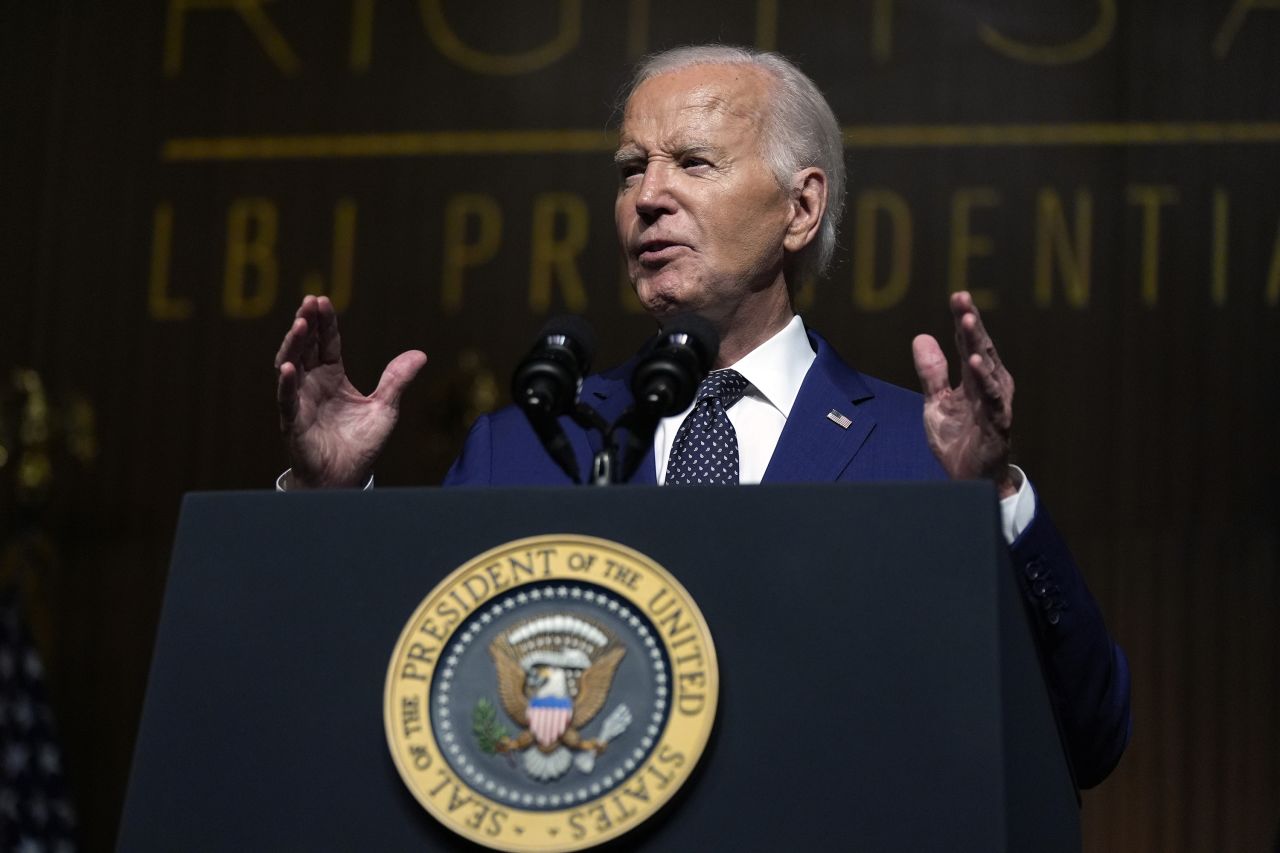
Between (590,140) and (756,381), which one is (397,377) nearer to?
(756,381)

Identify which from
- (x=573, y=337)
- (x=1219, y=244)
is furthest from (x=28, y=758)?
(x=573, y=337)

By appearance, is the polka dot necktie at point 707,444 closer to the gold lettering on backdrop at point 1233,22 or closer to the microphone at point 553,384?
the microphone at point 553,384

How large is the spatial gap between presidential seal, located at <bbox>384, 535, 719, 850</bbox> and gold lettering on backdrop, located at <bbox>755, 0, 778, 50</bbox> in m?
5.05

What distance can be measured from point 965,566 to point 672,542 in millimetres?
226

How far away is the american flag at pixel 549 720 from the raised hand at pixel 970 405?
513mm

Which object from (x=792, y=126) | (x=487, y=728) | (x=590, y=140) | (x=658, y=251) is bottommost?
(x=487, y=728)

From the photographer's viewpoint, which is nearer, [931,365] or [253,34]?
[931,365]

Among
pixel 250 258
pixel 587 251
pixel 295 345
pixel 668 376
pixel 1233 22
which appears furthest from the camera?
pixel 250 258

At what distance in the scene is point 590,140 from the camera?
6.56 m

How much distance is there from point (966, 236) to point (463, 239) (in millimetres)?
1805

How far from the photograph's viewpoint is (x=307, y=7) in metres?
6.74

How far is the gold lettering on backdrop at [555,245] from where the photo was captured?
6.50 m

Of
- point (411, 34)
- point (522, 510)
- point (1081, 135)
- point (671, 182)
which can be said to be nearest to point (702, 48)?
point (671, 182)

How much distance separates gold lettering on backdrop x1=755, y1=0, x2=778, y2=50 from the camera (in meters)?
6.26
